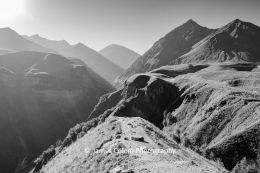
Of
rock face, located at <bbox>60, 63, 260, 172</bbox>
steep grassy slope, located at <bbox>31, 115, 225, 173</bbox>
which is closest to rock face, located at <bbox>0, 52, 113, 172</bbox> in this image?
rock face, located at <bbox>60, 63, 260, 172</bbox>

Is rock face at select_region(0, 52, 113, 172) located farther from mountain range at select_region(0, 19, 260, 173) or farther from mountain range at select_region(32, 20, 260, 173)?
mountain range at select_region(32, 20, 260, 173)

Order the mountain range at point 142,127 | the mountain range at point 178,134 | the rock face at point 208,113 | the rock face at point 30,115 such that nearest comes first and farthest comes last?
the mountain range at point 178,134 < the mountain range at point 142,127 < the rock face at point 208,113 < the rock face at point 30,115

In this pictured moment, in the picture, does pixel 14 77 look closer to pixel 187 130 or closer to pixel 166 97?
pixel 166 97

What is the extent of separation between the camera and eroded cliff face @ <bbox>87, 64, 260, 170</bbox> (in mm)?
52844

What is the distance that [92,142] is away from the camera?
49000 mm

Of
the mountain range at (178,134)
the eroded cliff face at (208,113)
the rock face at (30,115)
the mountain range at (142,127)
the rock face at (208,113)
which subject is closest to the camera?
→ the mountain range at (178,134)

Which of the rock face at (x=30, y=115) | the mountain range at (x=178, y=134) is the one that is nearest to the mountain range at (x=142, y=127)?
the mountain range at (x=178, y=134)

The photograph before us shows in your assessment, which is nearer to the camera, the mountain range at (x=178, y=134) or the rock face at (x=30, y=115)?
the mountain range at (x=178, y=134)

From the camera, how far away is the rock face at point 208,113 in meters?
52.7

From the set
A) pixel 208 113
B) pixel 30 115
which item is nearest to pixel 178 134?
pixel 208 113

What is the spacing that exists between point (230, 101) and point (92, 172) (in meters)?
48.5

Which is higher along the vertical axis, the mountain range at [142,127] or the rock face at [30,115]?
the mountain range at [142,127]

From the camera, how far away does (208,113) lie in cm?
7256

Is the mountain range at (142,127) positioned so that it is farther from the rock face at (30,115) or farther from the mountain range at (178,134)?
the rock face at (30,115)
